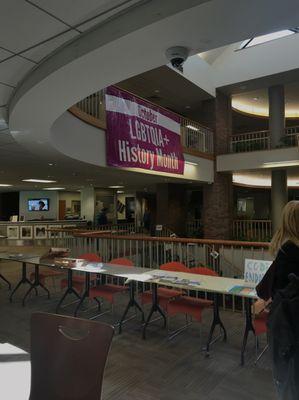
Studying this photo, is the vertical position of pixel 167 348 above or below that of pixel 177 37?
below

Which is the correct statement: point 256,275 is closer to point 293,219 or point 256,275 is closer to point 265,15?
point 293,219

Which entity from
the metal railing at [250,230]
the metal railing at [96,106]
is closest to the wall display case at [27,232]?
the metal railing at [250,230]

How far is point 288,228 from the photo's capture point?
6.23 feet

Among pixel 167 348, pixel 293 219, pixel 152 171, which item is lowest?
pixel 167 348

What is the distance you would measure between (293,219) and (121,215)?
2135 cm

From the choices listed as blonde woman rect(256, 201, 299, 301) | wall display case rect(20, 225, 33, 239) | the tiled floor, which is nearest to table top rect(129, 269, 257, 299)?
the tiled floor

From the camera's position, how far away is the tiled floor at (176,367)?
2816mm

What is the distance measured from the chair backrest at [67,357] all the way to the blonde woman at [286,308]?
88 centimetres

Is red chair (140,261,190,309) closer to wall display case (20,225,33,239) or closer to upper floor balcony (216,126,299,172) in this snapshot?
upper floor balcony (216,126,299,172)

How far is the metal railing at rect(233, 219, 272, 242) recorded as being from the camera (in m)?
12.7

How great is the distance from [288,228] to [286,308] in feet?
1.50

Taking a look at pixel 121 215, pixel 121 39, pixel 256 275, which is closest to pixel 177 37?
pixel 121 39

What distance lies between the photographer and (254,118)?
16594 millimetres

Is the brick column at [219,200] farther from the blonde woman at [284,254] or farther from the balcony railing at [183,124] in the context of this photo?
the blonde woman at [284,254]
